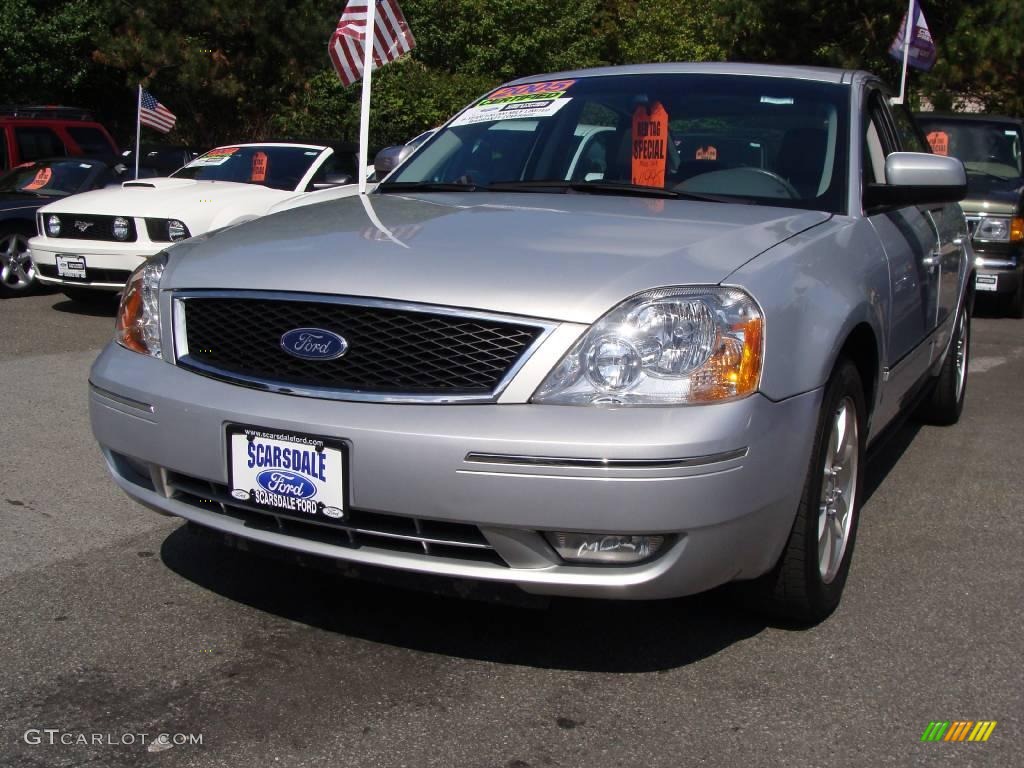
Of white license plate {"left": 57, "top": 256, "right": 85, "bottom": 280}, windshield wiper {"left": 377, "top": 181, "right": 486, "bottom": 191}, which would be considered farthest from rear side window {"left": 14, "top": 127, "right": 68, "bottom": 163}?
windshield wiper {"left": 377, "top": 181, "right": 486, "bottom": 191}

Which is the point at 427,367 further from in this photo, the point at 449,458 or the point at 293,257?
the point at 293,257

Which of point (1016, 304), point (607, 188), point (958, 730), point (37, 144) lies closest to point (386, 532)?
point (958, 730)

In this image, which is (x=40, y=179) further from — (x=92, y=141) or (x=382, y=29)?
(x=382, y=29)

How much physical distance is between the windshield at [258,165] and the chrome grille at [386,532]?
25.0 ft

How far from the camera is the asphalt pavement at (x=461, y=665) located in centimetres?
277

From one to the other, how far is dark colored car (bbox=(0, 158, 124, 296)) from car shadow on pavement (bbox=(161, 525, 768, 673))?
7381mm

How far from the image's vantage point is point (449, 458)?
2771 mm

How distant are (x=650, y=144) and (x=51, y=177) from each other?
872 centimetres

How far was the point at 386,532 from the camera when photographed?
2932 mm

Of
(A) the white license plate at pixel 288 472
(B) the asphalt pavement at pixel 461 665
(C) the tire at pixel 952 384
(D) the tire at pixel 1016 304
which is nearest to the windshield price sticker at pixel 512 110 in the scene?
(B) the asphalt pavement at pixel 461 665

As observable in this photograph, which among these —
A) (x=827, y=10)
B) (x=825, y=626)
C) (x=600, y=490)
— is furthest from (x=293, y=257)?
(x=827, y=10)

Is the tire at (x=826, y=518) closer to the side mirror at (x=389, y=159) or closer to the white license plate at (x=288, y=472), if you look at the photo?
the white license plate at (x=288, y=472)

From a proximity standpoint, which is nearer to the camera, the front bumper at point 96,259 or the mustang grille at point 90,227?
the front bumper at point 96,259

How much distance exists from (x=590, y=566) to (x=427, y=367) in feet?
2.03
